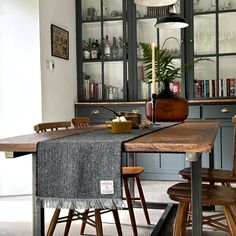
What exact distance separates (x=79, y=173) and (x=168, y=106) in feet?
4.09

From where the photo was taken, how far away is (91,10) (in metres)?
4.64

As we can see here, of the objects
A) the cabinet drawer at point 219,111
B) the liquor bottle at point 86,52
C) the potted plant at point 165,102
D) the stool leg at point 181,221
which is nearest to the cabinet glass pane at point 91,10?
the liquor bottle at point 86,52

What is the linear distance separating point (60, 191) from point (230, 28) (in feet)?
11.7

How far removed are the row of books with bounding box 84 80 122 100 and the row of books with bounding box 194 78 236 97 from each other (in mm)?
949

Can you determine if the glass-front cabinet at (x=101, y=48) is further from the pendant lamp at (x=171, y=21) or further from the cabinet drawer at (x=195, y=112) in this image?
the pendant lamp at (x=171, y=21)

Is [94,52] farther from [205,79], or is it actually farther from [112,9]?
[205,79]

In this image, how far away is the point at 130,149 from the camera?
4.40 feet

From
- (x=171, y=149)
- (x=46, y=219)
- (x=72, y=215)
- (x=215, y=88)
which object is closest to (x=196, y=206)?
(x=171, y=149)

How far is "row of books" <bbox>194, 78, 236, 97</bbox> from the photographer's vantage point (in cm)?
426

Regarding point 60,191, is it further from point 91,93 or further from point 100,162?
point 91,93

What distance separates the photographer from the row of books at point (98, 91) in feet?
15.0

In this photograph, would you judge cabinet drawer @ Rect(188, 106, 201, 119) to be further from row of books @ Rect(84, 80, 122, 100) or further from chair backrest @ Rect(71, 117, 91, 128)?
chair backrest @ Rect(71, 117, 91, 128)

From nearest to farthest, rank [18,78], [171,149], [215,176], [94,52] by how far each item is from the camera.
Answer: [171,149]
[215,176]
[18,78]
[94,52]

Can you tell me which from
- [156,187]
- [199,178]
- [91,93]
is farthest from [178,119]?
[91,93]
